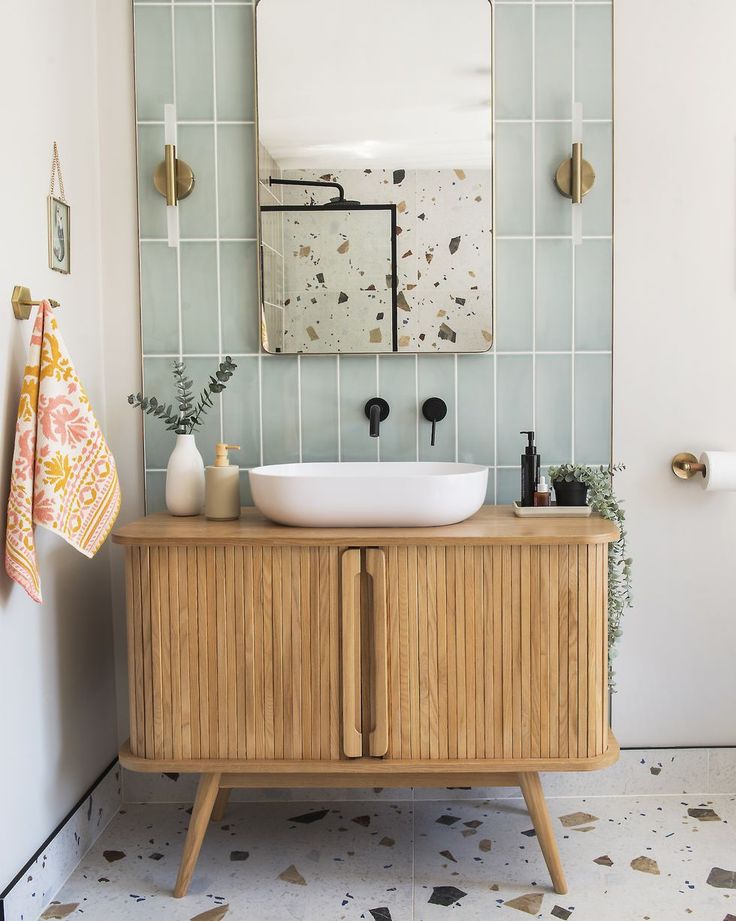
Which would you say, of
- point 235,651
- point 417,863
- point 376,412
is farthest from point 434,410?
point 417,863

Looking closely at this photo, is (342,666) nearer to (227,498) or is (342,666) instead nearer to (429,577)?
(429,577)

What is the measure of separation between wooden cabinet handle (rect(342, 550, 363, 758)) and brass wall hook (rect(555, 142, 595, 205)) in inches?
41.4

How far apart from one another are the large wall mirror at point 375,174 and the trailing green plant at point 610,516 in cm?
39

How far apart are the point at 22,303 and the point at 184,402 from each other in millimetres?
456

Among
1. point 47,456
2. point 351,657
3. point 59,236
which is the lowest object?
point 351,657

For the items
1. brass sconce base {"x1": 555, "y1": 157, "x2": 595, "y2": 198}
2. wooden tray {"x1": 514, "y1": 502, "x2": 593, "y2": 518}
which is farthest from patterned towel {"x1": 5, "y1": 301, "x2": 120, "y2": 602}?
brass sconce base {"x1": 555, "y1": 157, "x2": 595, "y2": 198}

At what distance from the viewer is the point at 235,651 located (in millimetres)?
1689

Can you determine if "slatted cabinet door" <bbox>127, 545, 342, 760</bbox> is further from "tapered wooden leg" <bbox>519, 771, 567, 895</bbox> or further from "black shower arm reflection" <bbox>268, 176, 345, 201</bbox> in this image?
"black shower arm reflection" <bbox>268, 176, 345, 201</bbox>

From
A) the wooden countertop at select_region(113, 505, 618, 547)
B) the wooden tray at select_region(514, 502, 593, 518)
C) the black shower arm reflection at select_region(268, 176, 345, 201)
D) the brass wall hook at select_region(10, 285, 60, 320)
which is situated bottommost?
the wooden countertop at select_region(113, 505, 618, 547)

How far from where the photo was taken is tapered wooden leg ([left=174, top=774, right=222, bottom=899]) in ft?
5.67

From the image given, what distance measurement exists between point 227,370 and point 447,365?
1.78 feet

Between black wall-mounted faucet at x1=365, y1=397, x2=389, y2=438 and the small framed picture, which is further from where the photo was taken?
black wall-mounted faucet at x1=365, y1=397, x2=389, y2=438

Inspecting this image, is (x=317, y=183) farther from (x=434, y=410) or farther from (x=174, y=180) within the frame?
(x=434, y=410)

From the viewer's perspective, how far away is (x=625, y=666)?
2148 millimetres
